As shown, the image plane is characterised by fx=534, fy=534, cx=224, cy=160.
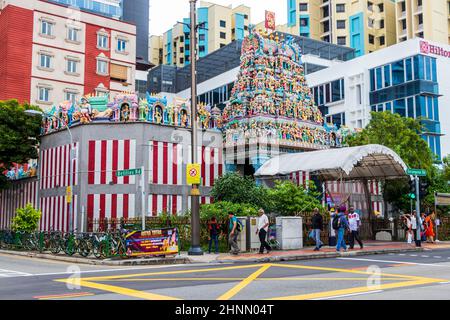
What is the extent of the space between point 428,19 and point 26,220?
6048 centimetres

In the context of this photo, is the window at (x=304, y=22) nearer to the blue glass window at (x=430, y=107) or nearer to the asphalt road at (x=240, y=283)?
the blue glass window at (x=430, y=107)

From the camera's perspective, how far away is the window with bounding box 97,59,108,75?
54.8 m

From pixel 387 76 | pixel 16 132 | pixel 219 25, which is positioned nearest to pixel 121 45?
pixel 16 132

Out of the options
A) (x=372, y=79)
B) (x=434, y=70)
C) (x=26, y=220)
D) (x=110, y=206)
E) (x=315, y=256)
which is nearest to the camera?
(x=315, y=256)

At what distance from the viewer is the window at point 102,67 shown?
180 ft

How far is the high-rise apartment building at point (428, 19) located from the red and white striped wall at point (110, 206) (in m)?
54.4

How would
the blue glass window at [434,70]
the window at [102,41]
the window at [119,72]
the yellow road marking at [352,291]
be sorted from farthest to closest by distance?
the window at [119,72] → the window at [102,41] → the blue glass window at [434,70] → the yellow road marking at [352,291]

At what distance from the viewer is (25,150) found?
1404 inches

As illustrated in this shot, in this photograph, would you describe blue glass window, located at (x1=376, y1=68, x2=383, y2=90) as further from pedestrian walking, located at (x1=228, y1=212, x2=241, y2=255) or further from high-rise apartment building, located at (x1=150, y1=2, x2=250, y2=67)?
high-rise apartment building, located at (x1=150, y1=2, x2=250, y2=67)

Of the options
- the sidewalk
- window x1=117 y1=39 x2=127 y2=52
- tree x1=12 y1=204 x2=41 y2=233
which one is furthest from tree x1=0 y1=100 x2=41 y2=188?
window x1=117 y1=39 x2=127 y2=52

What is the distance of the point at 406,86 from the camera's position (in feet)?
171

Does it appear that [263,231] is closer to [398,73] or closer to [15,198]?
[15,198]

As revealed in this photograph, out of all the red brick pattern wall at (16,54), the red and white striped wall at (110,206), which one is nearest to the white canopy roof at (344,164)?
the red and white striped wall at (110,206)
